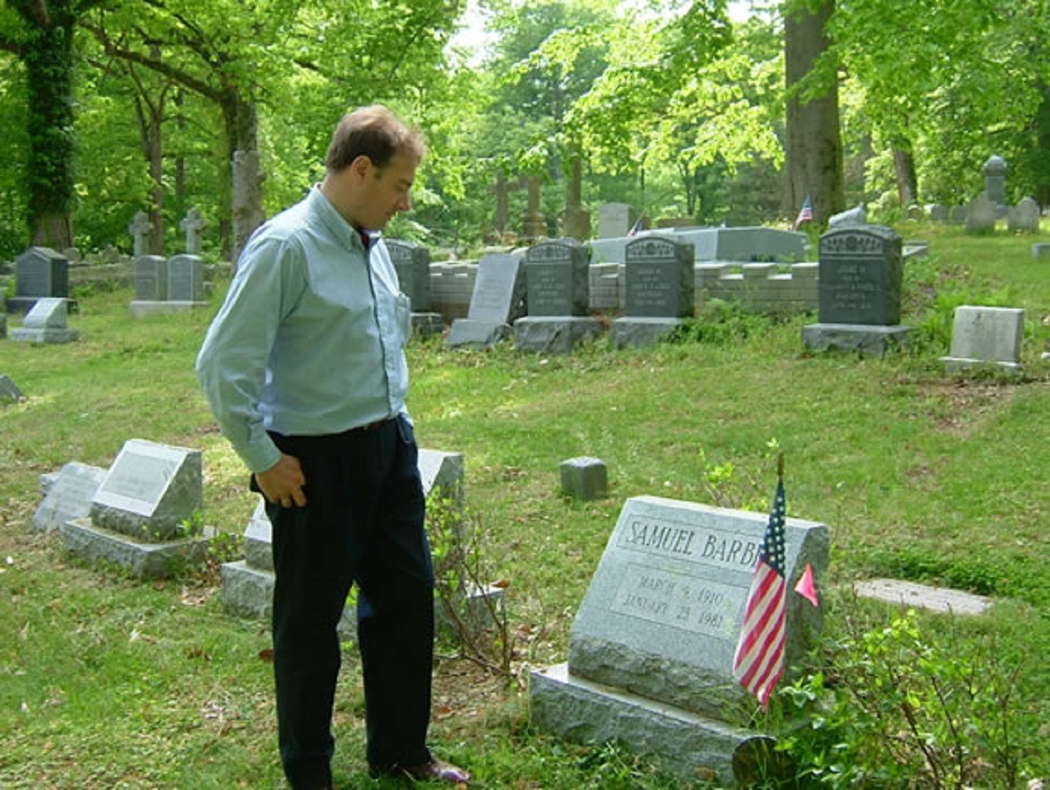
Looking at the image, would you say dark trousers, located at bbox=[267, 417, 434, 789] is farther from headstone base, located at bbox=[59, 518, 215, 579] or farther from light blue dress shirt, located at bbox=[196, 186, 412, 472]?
headstone base, located at bbox=[59, 518, 215, 579]

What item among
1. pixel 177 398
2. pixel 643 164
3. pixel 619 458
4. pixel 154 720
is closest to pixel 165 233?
pixel 643 164

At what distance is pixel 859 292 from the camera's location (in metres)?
11.7

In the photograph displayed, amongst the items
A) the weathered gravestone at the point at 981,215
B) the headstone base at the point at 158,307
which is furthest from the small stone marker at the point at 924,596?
the weathered gravestone at the point at 981,215

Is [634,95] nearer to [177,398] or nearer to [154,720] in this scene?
[177,398]

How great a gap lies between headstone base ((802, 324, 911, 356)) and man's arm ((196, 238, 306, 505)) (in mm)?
9190

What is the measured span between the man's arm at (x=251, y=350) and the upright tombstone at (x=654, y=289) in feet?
33.6

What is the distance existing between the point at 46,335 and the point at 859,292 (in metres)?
12.5

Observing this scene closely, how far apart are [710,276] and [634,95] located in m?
3.93

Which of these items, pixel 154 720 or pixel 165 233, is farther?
pixel 165 233

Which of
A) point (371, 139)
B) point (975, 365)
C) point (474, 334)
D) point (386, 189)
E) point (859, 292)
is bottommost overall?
point (474, 334)

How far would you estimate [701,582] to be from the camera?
11.9 feet

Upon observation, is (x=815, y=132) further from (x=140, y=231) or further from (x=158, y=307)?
(x=140, y=231)

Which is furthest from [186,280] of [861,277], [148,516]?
[148,516]

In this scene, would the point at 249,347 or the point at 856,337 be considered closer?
the point at 249,347
